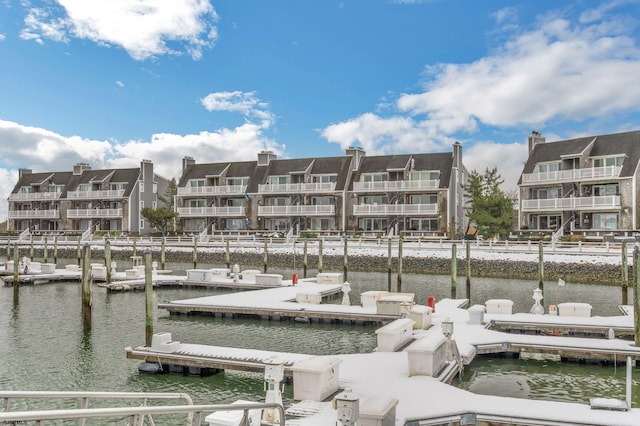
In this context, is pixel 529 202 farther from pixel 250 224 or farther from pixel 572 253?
pixel 250 224

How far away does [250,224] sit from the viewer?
Answer: 6794cm

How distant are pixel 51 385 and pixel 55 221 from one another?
237 ft

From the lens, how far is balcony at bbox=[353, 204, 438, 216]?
2312 inches

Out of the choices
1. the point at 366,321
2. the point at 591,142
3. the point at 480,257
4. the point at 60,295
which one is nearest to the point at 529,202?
the point at 591,142

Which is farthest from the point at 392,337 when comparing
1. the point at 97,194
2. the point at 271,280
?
the point at 97,194

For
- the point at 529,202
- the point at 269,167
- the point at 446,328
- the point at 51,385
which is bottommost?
the point at 51,385

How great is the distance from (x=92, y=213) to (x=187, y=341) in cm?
6116

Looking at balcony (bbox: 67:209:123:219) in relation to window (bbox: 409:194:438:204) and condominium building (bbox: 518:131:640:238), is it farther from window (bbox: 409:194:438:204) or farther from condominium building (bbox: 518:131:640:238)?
condominium building (bbox: 518:131:640:238)

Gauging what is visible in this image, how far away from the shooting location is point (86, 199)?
77.3 m

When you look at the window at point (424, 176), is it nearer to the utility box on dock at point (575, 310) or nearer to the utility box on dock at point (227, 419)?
the utility box on dock at point (575, 310)

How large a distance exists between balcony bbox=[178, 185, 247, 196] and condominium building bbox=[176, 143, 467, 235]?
0.40 feet

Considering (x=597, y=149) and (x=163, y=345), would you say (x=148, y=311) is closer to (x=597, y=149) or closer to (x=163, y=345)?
(x=163, y=345)

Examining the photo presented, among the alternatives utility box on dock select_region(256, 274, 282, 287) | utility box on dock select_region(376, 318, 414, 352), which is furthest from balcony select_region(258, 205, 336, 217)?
utility box on dock select_region(376, 318, 414, 352)

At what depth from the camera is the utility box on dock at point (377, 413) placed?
347 inches
